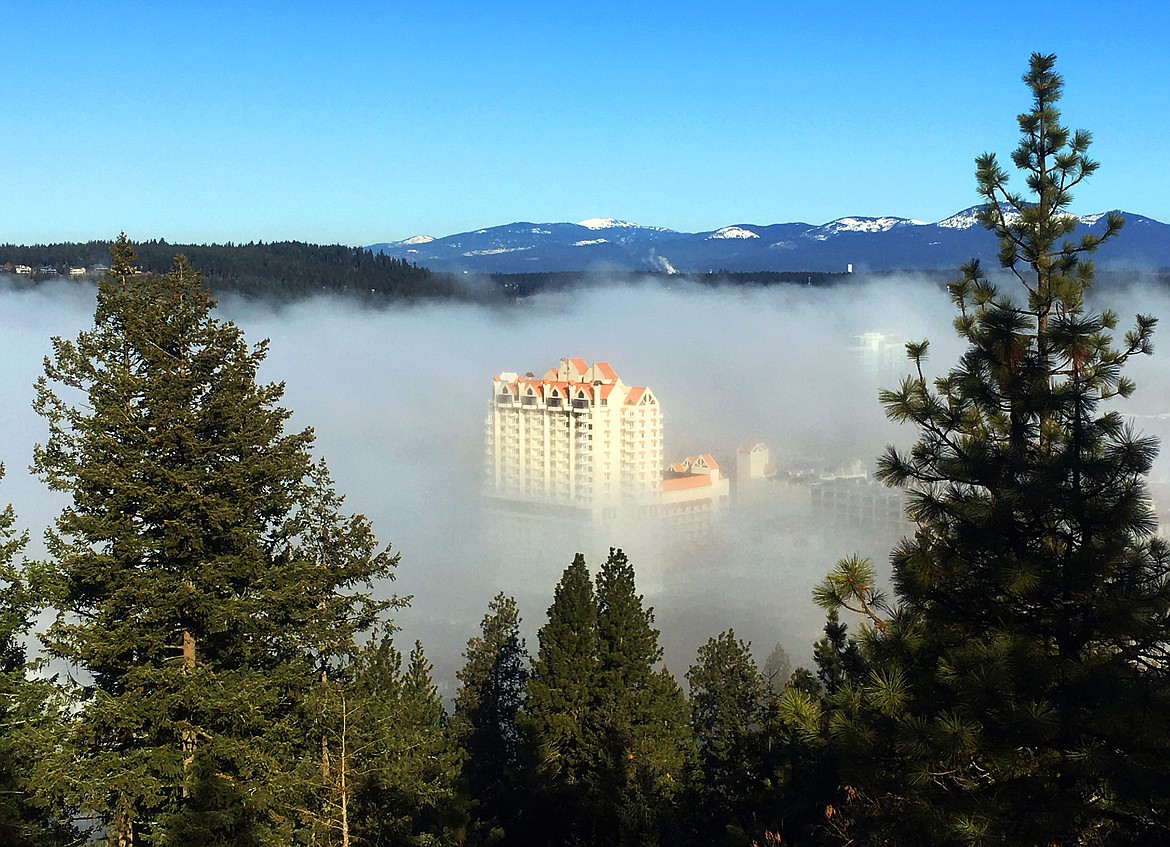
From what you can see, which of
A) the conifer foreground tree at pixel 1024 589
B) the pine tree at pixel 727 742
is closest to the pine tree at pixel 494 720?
the pine tree at pixel 727 742

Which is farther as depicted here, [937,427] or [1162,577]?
[937,427]

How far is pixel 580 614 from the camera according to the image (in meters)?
22.5

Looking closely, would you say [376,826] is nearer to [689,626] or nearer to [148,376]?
[148,376]

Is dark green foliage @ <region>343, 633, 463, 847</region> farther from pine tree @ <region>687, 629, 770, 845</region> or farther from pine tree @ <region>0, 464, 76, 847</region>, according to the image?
pine tree @ <region>687, 629, 770, 845</region>

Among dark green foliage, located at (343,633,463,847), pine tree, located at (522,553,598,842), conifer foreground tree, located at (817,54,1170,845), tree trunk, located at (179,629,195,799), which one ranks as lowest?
pine tree, located at (522,553,598,842)

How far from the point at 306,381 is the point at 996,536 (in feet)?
549

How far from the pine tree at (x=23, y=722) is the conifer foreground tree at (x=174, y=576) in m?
0.20

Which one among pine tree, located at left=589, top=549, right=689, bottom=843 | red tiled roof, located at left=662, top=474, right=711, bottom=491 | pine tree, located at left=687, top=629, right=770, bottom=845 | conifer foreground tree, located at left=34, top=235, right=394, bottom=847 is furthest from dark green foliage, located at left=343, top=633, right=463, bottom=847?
red tiled roof, located at left=662, top=474, right=711, bottom=491

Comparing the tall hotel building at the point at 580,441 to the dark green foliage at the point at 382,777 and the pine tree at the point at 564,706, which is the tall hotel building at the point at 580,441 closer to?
the pine tree at the point at 564,706

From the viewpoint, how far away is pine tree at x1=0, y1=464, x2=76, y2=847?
945 cm

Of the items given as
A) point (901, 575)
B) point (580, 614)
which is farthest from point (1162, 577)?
point (580, 614)

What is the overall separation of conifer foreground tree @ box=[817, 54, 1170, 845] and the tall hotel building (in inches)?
2802

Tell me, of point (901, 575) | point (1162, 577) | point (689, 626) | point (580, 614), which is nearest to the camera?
point (1162, 577)

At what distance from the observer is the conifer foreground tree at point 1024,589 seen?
6383 millimetres
